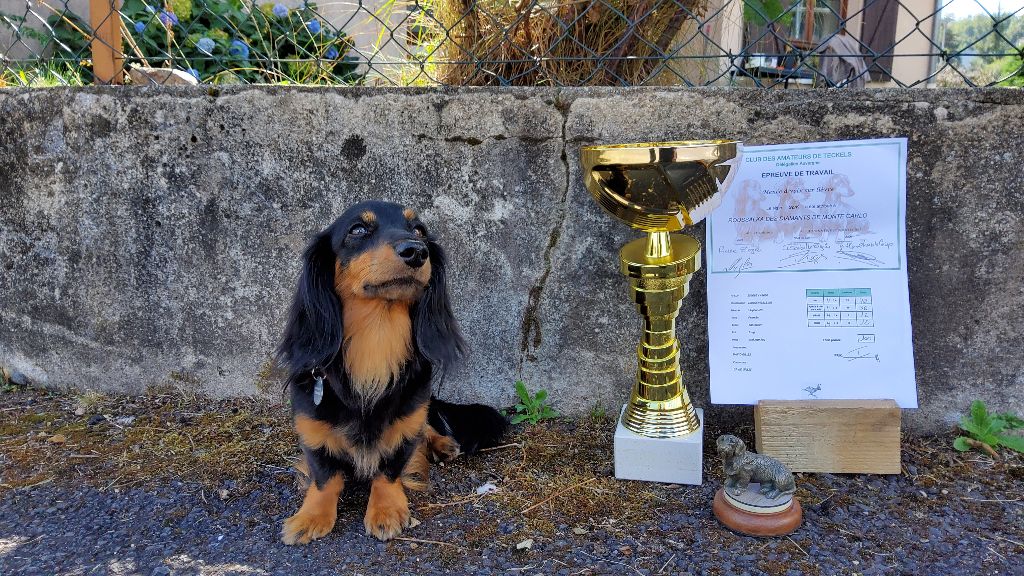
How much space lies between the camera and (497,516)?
7.43ft

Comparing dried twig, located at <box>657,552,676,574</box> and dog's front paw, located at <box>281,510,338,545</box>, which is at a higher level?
dog's front paw, located at <box>281,510,338,545</box>

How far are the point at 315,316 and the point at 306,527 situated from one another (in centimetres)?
65

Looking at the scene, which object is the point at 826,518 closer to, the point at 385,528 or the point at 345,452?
the point at 385,528

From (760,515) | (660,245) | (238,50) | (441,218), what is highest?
(238,50)

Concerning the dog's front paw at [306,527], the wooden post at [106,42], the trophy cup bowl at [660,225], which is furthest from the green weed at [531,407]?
the wooden post at [106,42]

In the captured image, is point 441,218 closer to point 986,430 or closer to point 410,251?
point 410,251

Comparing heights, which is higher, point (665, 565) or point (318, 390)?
point (318, 390)

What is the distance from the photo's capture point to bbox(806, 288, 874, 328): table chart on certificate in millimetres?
2512
